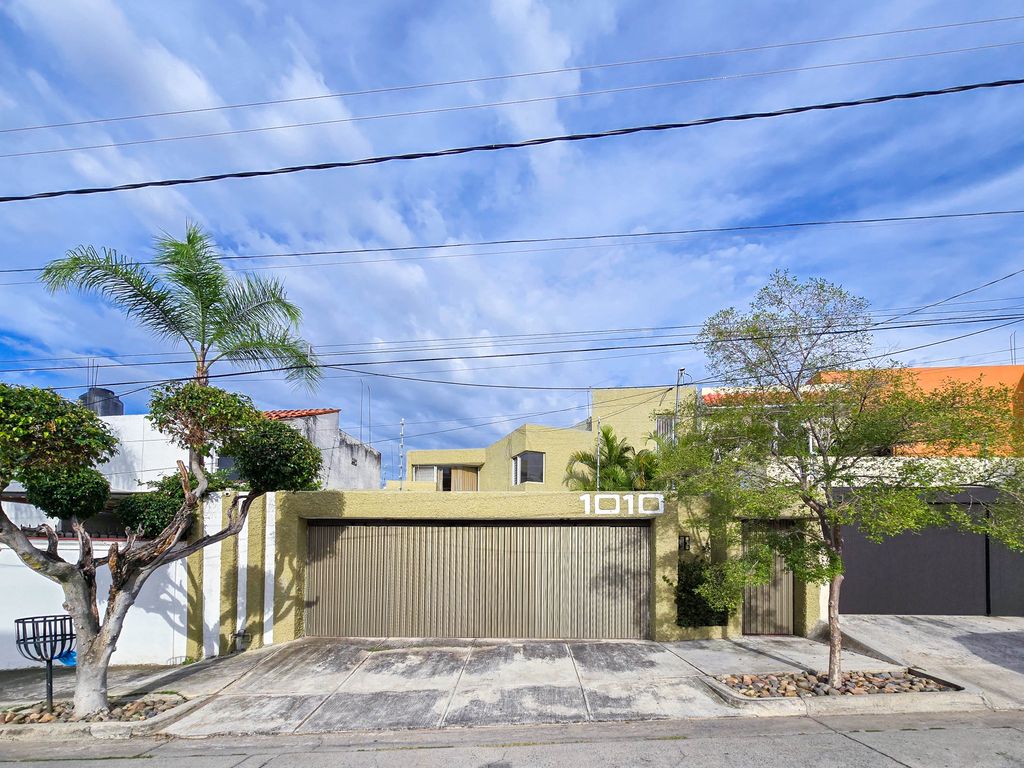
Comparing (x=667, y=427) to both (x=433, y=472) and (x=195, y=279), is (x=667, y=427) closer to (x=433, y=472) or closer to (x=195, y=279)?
(x=195, y=279)

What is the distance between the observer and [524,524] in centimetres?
1206

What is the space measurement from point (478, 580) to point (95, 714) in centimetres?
611

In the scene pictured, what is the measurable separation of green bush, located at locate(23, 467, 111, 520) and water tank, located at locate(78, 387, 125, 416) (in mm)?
6325

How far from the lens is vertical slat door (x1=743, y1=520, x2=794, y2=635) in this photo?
11.6 meters

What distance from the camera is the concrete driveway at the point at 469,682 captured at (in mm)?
7672

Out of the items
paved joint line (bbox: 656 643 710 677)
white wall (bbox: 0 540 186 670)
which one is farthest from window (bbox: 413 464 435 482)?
paved joint line (bbox: 656 643 710 677)

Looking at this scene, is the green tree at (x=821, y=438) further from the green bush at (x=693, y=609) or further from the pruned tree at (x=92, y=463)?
the pruned tree at (x=92, y=463)

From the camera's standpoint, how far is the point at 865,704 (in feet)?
25.5

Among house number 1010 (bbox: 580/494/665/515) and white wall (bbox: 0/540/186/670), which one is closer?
white wall (bbox: 0/540/186/670)

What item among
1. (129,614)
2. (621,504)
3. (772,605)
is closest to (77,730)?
(129,614)

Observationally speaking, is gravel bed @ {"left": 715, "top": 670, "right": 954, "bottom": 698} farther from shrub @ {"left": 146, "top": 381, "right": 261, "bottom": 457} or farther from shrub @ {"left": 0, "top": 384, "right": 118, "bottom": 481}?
shrub @ {"left": 0, "top": 384, "right": 118, "bottom": 481}

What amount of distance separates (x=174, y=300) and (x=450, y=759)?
751 centimetres

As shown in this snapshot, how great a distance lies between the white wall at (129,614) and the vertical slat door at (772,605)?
393 inches

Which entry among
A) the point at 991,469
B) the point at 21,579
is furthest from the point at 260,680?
the point at 991,469
